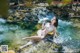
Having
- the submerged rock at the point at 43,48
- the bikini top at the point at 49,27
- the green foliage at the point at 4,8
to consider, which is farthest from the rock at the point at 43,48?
the green foliage at the point at 4,8

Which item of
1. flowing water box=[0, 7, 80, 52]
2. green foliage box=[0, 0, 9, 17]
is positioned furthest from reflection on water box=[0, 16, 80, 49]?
green foliage box=[0, 0, 9, 17]

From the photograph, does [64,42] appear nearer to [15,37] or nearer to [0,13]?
[15,37]

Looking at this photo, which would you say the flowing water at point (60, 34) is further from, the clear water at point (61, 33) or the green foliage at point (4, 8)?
the green foliage at point (4, 8)

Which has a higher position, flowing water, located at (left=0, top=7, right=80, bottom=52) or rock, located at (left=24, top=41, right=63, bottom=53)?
flowing water, located at (left=0, top=7, right=80, bottom=52)

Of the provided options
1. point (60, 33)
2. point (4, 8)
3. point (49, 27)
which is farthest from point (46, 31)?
point (4, 8)

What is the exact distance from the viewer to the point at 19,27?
256 centimetres

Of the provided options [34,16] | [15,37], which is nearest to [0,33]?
[15,37]

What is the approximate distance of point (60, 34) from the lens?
2.63 metres

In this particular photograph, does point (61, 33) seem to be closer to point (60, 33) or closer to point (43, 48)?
point (60, 33)

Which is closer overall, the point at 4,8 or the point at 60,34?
the point at 4,8

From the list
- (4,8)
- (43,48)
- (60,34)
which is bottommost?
(43,48)

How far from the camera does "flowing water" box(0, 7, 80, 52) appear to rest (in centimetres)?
256

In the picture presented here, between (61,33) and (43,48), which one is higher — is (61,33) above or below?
above

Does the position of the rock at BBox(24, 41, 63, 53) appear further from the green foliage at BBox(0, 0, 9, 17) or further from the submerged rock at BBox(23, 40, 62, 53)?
the green foliage at BBox(0, 0, 9, 17)
